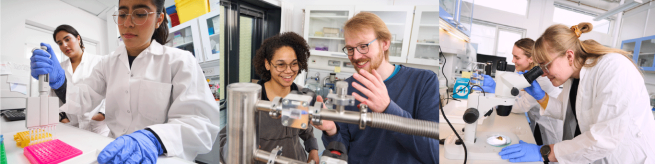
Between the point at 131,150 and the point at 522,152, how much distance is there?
1202 millimetres

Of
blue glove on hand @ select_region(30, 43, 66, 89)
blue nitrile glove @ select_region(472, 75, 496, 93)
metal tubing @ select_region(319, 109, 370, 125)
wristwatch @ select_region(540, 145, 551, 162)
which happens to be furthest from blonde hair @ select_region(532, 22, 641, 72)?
blue glove on hand @ select_region(30, 43, 66, 89)

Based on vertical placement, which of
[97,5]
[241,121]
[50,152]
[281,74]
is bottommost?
[50,152]

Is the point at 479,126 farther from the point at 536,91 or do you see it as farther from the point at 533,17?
the point at 533,17

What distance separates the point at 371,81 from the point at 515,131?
56 cm

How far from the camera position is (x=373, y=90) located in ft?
1.76

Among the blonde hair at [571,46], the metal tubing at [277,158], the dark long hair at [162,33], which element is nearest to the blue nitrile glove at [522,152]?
the blonde hair at [571,46]

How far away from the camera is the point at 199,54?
2.88 ft

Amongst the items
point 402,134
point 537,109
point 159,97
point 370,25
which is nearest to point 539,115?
point 537,109

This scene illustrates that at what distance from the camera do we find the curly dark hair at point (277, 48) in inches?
26.3

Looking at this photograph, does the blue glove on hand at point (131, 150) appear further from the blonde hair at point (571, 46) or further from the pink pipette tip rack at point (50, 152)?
the blonde hair at point (571, 46)

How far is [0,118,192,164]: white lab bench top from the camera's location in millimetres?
908

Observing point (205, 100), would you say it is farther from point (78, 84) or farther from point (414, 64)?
point (414, 64)

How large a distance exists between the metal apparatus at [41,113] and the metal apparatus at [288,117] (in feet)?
2.81

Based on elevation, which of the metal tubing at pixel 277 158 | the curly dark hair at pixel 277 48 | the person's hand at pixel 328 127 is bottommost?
the metal tubing at pixel 277 158
